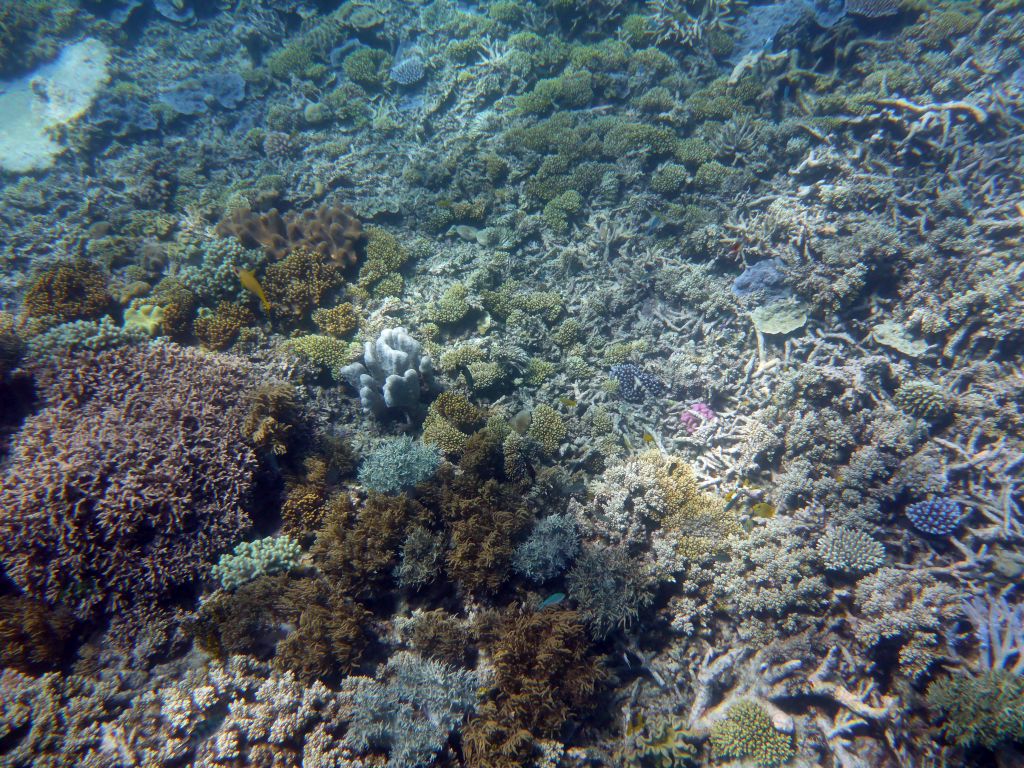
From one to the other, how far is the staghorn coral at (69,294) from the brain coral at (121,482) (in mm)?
1619

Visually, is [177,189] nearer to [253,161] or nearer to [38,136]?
[253,161]

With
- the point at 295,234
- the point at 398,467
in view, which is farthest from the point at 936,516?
the point at 295,234

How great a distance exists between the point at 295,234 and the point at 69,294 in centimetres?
336

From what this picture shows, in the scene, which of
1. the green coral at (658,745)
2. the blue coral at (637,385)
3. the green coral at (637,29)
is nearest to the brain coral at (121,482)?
the green coral at (658,745)

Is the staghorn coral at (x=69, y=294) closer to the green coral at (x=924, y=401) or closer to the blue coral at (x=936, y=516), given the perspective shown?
the blue coral at (x=936, y=516)

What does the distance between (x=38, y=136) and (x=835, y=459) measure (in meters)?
21.5

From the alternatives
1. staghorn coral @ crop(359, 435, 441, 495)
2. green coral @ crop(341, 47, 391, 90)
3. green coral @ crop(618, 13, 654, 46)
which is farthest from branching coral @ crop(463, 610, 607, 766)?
green coral @ crop(618, 13, 654, 46)

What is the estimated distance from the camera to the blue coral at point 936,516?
4.76 m

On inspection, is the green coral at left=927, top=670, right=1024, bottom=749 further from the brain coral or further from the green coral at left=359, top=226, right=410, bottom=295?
the green coral at left=359, top=226, right=410, bottom=295

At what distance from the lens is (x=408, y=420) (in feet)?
19.8

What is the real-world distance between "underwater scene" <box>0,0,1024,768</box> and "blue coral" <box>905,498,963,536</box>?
0.16ft

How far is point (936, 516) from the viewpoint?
4.81m

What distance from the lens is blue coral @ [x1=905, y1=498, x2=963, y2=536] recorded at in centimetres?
476

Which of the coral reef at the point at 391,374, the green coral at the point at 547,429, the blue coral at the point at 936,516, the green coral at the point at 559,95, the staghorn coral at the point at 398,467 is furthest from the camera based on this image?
the green coral at the point at 559,95
